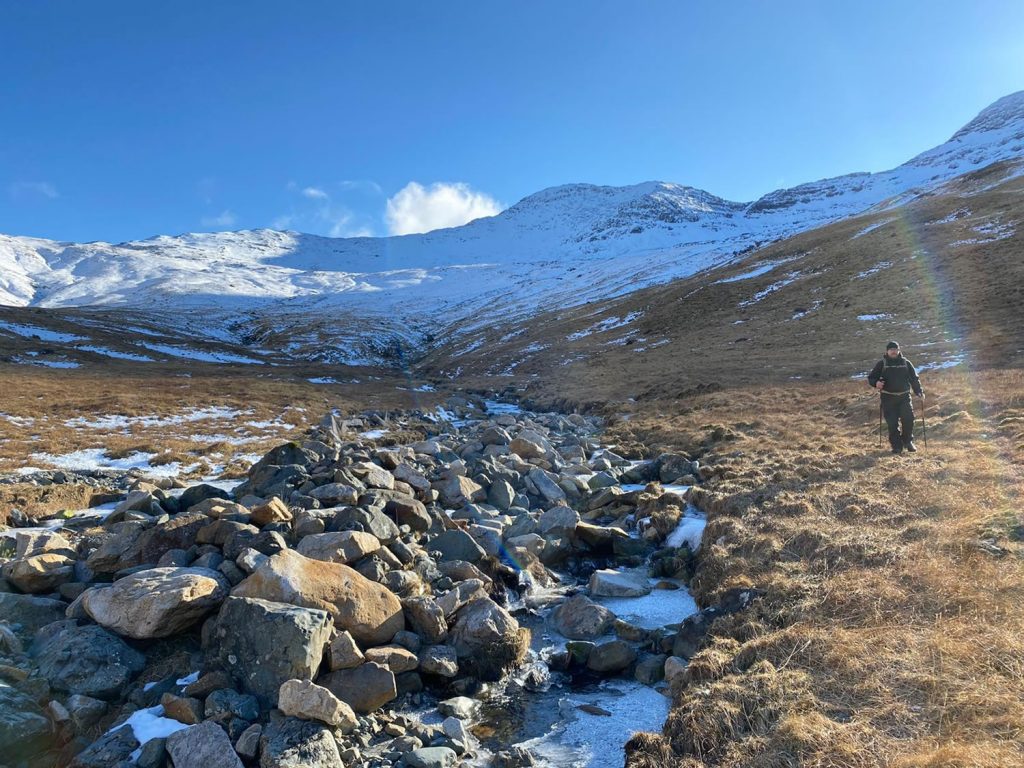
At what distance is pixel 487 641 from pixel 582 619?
5.92ft

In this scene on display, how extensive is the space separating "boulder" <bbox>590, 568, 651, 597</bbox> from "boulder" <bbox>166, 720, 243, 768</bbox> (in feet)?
21.1

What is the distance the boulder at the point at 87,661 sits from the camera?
7012 millimetres

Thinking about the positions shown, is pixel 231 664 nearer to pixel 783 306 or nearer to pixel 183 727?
pixel 183 727

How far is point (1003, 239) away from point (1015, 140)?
19738 centimetres

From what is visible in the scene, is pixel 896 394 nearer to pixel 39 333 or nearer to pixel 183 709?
pixel 183 709

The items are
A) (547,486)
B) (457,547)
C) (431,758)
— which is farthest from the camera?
(547,486)

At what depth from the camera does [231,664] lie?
7.18 m

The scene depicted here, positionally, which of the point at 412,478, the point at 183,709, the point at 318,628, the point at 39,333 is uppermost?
the point at 39,333

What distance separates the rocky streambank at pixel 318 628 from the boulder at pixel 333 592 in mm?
27

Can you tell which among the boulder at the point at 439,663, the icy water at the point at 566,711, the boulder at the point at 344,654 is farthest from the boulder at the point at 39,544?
the icy water at the point at 566,711

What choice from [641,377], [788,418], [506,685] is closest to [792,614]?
[506,685]

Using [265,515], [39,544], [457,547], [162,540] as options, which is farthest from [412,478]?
[39,544]

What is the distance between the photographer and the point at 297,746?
20.2ft

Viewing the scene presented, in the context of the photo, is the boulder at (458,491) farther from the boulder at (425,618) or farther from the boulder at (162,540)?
the boulder at (162,540)
